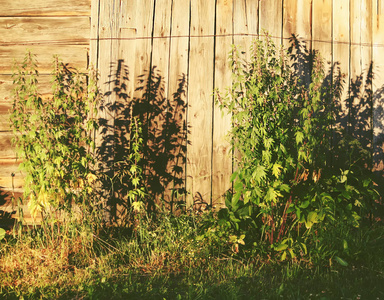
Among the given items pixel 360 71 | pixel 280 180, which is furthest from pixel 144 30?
pixel 360 71

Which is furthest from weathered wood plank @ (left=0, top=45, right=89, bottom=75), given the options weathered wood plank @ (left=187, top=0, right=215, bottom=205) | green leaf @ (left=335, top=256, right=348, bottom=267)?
green leaf @ (left=335, top=256, right=348, bottom=267)

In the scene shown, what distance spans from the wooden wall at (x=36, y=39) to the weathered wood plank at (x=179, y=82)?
40.9 inches

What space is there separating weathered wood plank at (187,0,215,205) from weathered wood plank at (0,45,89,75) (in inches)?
51.6

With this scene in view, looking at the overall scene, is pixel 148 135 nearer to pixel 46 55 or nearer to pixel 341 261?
pixel 46 55

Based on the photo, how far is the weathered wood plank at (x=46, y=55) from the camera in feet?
14.4

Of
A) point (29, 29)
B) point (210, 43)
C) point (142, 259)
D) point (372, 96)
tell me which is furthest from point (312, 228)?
point (29, 29)

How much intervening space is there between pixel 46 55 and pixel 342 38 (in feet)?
11.8

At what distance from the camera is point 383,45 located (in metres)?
4.55

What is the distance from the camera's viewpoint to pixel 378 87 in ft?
14.8

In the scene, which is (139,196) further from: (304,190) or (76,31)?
(76,31)

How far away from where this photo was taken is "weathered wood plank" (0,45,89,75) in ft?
14.4

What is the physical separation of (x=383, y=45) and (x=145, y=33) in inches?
115

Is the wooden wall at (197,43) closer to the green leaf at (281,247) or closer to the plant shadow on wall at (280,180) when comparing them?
the plant shadow on wall at (280,180)

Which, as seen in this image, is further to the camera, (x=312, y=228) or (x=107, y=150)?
(x=107, y=150)
